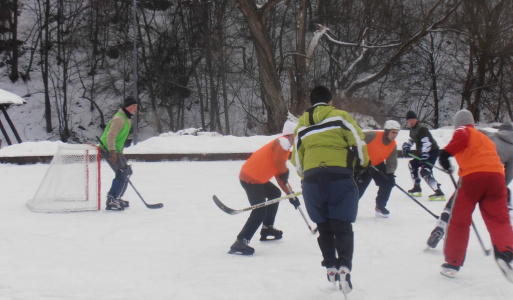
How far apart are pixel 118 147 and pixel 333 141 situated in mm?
4111

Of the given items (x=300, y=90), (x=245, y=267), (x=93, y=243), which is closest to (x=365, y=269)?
(x=245, y=267)

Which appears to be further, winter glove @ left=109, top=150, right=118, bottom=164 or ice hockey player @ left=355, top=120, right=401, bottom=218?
winter glove @ left=109, top=150, right=118, bottom=164

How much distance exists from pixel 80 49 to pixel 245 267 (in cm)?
2772

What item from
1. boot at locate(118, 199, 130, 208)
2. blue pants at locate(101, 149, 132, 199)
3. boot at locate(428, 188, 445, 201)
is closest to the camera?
blue pants at locate(101, 149, 132, 199)

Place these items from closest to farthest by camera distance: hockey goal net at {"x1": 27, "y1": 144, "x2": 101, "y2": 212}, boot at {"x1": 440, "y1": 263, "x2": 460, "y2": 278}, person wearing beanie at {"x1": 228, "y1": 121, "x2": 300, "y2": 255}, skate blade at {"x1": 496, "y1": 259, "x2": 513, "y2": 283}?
skate blade at {"x1": 496, "y1": 259, "x2": 513, "y2": 283} < boot at {"x1": 440, "y1": 263, "x2": 460, "y2": 278} < person wearing beanie at {"x1": 228, "y1": 121, "x2": 300, "y2": 255} < hockey goal net at {"x1": 27, "y1": 144, "x2": 101, "y2": 212}

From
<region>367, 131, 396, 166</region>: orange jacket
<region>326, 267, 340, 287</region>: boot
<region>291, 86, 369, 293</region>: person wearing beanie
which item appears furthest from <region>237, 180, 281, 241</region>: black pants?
<region>367, 131, 396, 166</region>: orange jacket

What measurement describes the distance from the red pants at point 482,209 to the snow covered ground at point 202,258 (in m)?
0.29

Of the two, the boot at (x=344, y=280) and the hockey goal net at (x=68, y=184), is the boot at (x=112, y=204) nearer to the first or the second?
the hockey goal net at (x=68, y=184)

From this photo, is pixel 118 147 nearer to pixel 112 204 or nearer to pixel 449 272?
pixel 112 204

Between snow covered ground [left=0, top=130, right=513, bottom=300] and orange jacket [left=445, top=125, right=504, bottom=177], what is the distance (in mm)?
828

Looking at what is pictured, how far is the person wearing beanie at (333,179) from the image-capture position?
395 cm

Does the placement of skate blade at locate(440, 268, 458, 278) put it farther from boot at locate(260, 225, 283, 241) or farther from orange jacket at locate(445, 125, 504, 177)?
boot at locate(260, 225, 283, 241)

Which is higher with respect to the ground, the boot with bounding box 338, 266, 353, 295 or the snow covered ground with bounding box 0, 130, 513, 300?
the boot with bounding box 338, 266, 353, 295

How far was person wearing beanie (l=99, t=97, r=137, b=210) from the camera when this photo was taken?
732 cm
